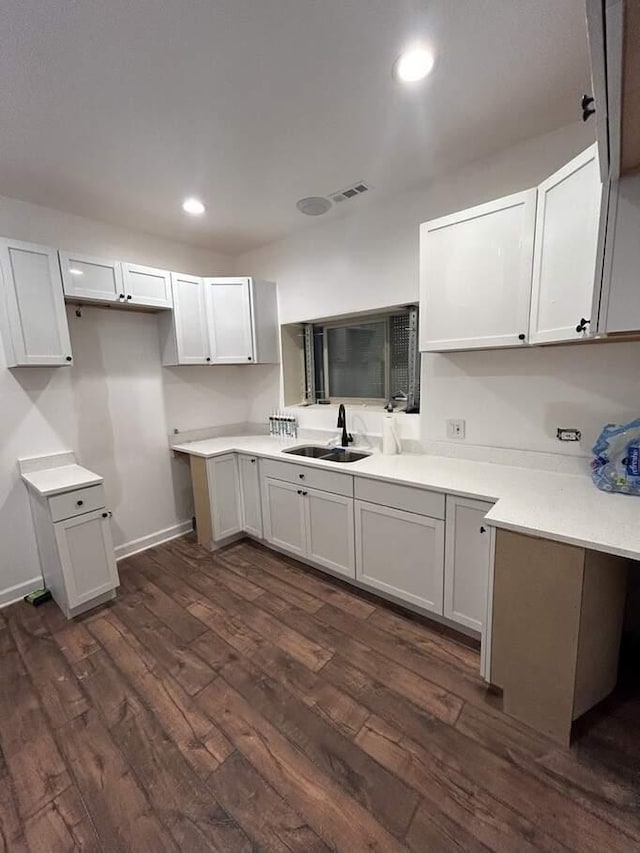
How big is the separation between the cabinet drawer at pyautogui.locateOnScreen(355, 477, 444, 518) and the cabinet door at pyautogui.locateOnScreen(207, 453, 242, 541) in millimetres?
1257

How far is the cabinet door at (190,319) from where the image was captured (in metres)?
2.84

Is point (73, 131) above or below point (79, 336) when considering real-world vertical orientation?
above

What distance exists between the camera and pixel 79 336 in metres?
2.60

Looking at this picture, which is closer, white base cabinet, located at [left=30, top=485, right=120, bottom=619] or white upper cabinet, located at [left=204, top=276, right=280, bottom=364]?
white base cabinet, located at [left=30, top=485, right=120, bottom=619]

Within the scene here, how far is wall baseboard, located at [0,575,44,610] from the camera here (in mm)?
2371

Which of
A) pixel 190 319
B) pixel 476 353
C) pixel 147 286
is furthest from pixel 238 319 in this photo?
pixel 476 353

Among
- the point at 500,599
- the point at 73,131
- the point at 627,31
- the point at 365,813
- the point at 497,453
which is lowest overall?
the point at 365,813

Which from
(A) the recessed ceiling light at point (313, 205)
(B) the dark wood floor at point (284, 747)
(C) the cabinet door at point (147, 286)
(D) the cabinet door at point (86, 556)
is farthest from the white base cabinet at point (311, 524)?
(A) the recessed ceiling light at point (313, 205)

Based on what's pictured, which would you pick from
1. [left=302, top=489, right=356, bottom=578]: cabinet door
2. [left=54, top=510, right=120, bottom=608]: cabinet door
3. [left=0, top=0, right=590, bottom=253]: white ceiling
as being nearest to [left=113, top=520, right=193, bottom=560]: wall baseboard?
[left=54, top=510, right=120, bottom=608]: cabinet door

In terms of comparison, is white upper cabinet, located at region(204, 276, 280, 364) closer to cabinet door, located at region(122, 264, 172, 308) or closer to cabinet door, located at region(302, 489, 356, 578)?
cabinet door, located at region(122, 264, 172, 308)

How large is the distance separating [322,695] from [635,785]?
115 cm

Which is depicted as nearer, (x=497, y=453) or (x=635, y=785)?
(x=635, y=785)

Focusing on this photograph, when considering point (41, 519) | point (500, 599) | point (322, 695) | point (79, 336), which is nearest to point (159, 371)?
point (79, 336)

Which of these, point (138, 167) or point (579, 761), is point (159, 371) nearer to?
point (138, 167)
